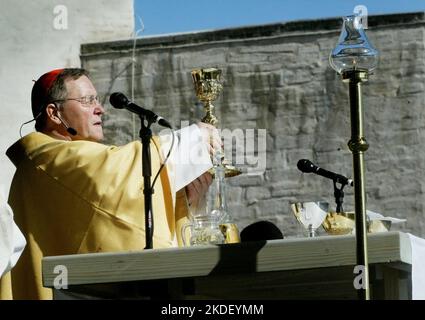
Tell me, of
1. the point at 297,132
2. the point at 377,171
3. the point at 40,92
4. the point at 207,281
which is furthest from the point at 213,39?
the point at 207,281

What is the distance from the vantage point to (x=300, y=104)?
10156mm

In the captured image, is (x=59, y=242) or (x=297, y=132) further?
(x=297, y=132)

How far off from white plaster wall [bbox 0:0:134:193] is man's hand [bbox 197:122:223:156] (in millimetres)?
4935

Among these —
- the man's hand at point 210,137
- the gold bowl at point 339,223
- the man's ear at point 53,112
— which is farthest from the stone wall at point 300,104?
the gold bowl at point 339,223

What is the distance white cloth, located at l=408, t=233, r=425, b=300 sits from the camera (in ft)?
13.1

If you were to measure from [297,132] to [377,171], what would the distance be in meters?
0.71

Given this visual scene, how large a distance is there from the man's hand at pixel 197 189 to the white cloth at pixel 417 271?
1.91m

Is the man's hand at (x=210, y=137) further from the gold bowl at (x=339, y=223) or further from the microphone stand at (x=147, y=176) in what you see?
the microphone stand at (x=147, y=176)

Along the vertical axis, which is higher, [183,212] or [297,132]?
[297,132]

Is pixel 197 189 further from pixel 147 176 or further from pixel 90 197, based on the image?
pixel 147 176

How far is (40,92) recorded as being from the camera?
252 inches

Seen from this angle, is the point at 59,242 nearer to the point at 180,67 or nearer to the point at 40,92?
the point at 40,92
